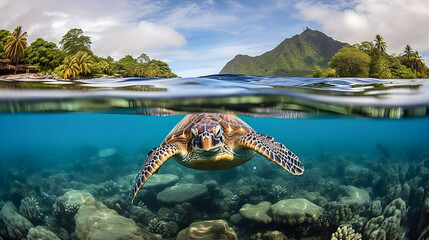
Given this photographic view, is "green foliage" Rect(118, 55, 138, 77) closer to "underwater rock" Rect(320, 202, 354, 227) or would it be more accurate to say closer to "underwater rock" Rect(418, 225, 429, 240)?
"underwater rock" Rect(320, 202, 354, 227)

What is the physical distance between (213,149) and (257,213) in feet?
10.3

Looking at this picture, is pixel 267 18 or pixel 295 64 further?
pixel 295 64

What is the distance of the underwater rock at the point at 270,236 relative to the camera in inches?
296

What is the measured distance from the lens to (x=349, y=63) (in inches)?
1658

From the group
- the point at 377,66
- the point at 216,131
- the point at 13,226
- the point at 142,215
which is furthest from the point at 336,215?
the point at 377,66

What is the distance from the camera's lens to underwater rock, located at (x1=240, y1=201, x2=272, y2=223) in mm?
8039

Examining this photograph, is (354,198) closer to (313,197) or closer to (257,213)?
(313,197)

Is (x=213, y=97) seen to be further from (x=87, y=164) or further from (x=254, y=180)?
(x=87, y=164)

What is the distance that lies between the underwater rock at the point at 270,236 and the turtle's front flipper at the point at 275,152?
241 cm

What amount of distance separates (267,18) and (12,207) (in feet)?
Result: 40.1

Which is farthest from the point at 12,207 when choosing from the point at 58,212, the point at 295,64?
the point at 295,64

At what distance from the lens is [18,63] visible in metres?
37.2

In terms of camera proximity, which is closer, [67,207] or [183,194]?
A: [183,194]

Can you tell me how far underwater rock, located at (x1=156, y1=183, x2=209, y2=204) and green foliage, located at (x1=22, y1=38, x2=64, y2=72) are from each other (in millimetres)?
35548
